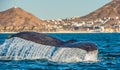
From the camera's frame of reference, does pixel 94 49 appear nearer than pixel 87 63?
Yes

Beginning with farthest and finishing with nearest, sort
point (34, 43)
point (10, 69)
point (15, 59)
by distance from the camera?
point (15, 59)
point (10, 69)
point (34, 43)

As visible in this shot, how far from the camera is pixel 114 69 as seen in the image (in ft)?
88.4

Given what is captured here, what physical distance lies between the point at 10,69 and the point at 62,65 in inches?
Answer: 112

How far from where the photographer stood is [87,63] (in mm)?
28469

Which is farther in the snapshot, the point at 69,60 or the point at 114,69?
the point at 69,60

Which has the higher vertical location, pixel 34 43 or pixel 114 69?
pixel 34 43

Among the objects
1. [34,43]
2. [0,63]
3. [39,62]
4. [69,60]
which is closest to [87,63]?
[69,60]

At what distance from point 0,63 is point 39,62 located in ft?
7.58

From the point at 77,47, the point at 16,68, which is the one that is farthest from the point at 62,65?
the point at 77,47

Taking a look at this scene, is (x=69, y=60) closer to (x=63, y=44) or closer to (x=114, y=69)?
(x=114, y=69)

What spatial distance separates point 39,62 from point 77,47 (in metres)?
Answer: 7.01

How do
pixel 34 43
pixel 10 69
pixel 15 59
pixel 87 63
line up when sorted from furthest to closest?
pixel 15 59
pixel 87 63
pixel 10 69
pixel 34 43

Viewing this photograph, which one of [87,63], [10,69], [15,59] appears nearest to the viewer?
[10,69]

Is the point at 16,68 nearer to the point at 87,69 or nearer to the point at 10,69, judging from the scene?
the point at 10,69
